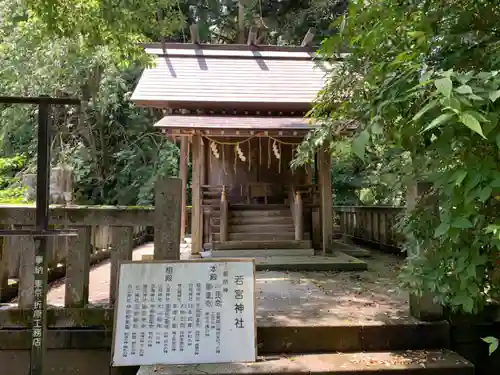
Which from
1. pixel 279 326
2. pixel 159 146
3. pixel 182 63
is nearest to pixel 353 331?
pixel 279 326

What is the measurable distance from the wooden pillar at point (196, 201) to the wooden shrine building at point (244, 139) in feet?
0.07

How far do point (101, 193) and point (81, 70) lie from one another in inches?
186

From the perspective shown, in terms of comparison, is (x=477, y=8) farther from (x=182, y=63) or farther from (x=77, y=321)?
(x=182, y=63)

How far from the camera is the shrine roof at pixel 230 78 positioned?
8305mm

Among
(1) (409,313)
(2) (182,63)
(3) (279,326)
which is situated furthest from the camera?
(2) (182,63)

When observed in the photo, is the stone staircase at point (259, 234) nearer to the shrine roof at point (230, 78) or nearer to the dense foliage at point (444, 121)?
the shrine roof at point (230, 78)

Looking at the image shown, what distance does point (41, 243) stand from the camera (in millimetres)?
2791

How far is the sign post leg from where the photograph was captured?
2.76m

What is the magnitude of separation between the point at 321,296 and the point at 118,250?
252 cm

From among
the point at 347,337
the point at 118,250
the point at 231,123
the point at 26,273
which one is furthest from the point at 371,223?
the point at 26,273

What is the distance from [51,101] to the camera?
2.83m

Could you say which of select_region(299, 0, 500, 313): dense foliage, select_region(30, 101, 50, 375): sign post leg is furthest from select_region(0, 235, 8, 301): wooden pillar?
select_region(299, 0, 500, 313): dense foliage

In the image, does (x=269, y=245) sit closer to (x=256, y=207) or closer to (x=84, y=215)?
(x=256, y=207)

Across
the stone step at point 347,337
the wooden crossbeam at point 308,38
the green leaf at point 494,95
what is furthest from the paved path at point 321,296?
the wooden crossbeam at point 308,38
